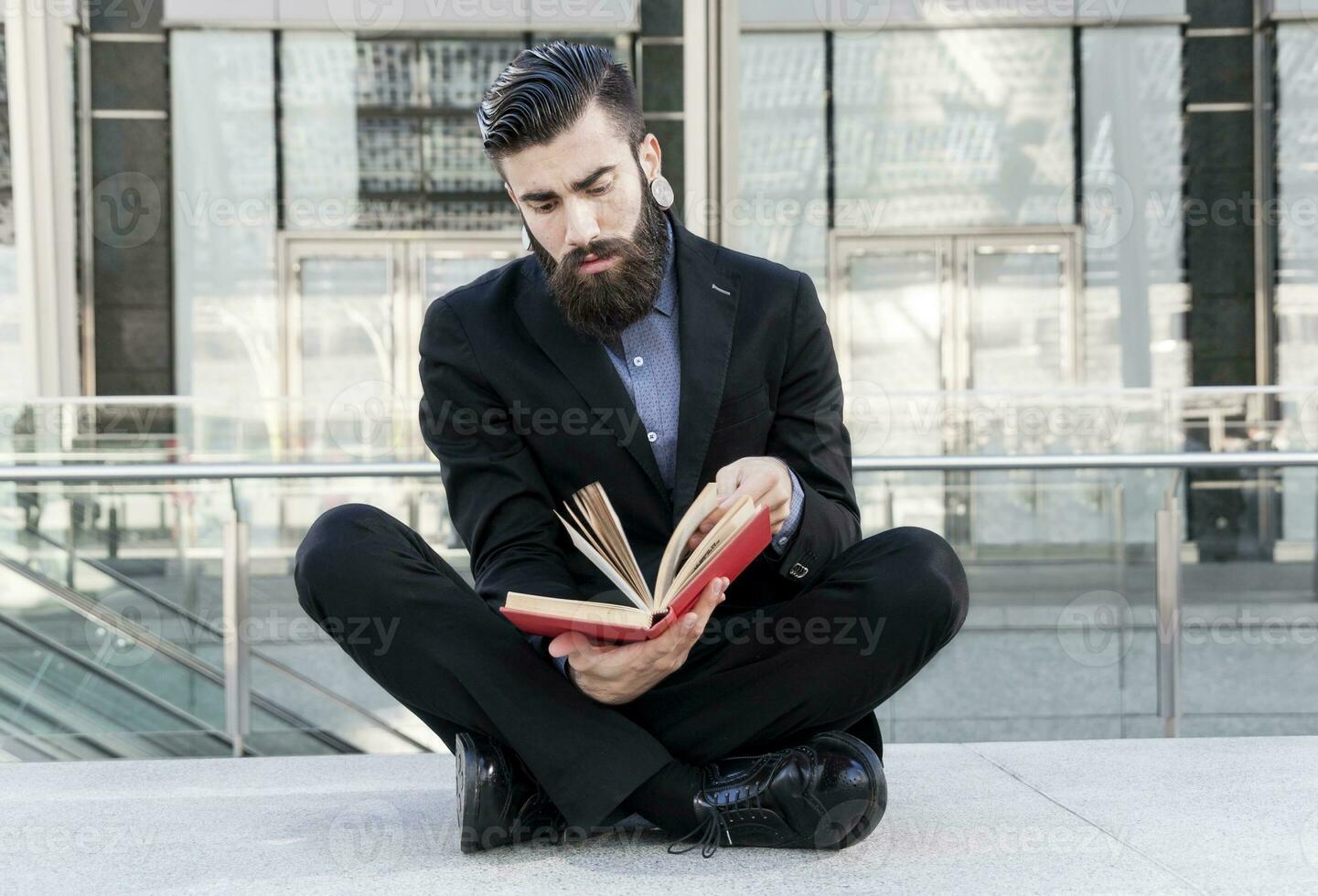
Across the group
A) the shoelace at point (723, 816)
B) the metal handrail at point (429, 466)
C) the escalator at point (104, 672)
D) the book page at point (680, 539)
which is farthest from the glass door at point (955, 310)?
the book page at point (680, 539)

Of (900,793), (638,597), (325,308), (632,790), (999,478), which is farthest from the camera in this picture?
(325,308)

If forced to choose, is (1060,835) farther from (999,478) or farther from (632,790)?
(999,478)

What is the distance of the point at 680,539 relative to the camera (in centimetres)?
134

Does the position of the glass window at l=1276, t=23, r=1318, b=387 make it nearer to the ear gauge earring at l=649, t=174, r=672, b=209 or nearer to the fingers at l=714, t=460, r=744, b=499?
the ear gauge earring at l=649, t=174, r=672, b=209

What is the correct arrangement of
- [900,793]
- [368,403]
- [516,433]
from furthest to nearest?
1. [368,403]
2. [900,793]
3. [516,433]

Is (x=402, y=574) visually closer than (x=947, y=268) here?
Yes

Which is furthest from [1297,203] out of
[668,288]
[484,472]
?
[484,472]

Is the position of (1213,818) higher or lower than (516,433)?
lower

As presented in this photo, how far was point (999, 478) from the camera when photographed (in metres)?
5.41

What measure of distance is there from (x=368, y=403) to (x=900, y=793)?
790 cm

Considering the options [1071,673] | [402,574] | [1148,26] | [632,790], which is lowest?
[1071,673]

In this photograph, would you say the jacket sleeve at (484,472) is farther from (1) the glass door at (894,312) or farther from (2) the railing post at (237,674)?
(1) the glass door at (894,312)

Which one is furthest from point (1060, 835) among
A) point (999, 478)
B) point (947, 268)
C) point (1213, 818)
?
point (947, 268)

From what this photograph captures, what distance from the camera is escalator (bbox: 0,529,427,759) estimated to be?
12.7 feet
